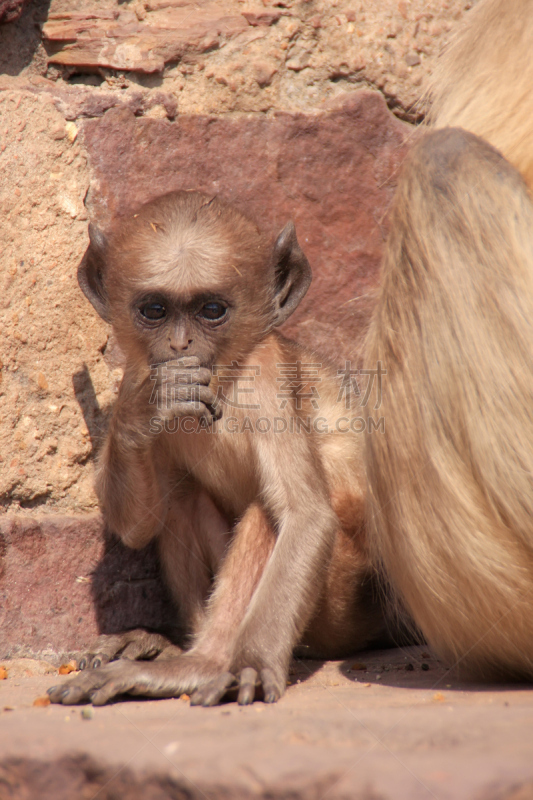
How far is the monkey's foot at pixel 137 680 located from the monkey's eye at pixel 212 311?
0.98 meters

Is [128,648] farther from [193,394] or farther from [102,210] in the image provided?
[102,210]

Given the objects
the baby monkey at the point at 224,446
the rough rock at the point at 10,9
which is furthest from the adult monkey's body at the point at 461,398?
the rough rock at the point at 10,9

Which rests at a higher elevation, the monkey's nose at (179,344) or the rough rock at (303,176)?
the rough rock at (303,176)

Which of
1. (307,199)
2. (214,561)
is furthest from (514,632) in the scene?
(307,199)

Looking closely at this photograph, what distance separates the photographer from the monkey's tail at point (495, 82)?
1.88 meters

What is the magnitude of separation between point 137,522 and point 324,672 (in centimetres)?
71

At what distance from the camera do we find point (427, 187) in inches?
69.5

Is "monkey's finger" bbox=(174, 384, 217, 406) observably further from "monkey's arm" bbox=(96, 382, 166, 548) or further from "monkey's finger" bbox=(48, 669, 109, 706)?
"monkey's finger" bbox=(48, 669, 109, 706)

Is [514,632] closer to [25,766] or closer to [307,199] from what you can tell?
[25,766]

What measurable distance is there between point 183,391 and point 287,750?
115cm

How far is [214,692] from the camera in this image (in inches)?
71.1

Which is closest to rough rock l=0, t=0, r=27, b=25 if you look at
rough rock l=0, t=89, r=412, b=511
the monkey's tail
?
rough rock l=0, t=89, r=412, b=511

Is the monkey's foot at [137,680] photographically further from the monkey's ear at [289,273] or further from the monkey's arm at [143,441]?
the monkey's ear at [289,273]

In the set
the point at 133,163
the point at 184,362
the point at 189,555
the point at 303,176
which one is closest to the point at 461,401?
the point at 184,362
